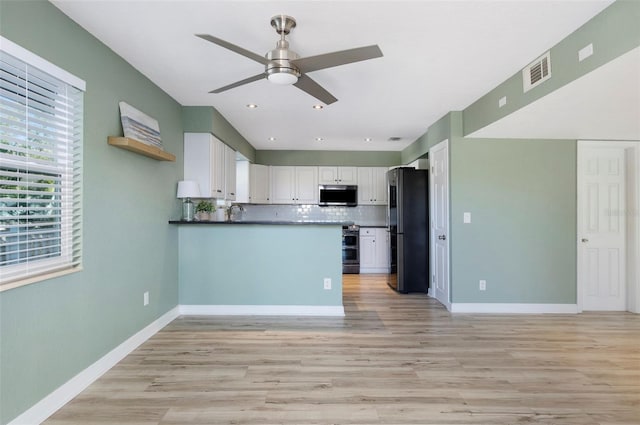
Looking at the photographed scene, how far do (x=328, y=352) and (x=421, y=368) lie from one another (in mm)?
728

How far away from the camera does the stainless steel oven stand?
621 centimetres

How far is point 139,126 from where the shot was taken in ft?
9.04

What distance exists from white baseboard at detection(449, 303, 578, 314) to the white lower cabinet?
8.04ft

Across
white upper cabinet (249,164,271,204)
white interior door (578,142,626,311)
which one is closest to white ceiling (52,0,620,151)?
white interior door (578,142,626,311)

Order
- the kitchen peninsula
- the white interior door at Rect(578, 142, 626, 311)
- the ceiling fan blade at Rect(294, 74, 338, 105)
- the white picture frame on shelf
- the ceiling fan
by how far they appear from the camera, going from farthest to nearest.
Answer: the white interior door at Rect(578, 142, 626, 311)
the kitchen peninsula
the white picture frame on shelf
the ceiling fan blade at Rect(294, 74, 338, 105)
the ceiling fan

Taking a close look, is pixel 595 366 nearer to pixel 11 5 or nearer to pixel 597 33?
pixel 597 33

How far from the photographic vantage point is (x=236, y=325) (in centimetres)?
334

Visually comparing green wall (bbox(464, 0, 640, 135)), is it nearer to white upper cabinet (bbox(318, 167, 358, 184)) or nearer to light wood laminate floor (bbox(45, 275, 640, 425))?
light wood laminate floor (bbox(45, 275, 640, 425))

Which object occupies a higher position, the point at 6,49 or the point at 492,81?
the point at 492,81

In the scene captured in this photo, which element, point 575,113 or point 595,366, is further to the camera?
point 575,113

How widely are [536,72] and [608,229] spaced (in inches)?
103

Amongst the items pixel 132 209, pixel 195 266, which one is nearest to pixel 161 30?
pixel 132 209

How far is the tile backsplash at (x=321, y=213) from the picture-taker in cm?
652

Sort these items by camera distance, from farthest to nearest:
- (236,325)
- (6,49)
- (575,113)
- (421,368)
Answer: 1. (236,325)
2. (575,113)
3. (421,368)
4. (6,49)
